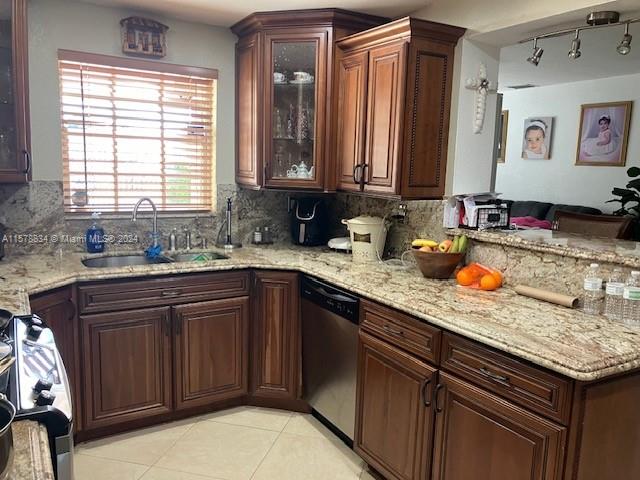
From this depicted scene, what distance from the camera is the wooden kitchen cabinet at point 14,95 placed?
2527mm

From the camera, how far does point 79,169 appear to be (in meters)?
3.16

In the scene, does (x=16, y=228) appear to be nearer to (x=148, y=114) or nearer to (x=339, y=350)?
(x=148, y=114)

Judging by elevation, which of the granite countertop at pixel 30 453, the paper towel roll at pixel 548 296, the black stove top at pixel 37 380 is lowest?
the granite countertop at pixel 30 453

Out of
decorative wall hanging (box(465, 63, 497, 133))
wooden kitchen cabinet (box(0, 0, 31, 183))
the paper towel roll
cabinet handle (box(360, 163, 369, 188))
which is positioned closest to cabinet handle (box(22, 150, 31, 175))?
wooden kitchen cabinet (box(0, 0, 31, 183))

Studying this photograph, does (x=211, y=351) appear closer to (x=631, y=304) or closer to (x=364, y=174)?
(x=364, y=174)

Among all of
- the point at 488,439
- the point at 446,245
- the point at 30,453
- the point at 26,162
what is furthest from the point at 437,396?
the point at 26,162

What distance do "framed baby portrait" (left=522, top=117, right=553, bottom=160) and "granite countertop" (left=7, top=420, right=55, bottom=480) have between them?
622 centimetres

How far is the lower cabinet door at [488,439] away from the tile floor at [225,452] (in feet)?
2.26

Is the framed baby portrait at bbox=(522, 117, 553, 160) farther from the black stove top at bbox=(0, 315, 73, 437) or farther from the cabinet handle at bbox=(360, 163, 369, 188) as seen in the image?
the black stove top at bbox=(0, 315, 73, 437)

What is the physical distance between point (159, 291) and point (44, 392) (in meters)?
1.56

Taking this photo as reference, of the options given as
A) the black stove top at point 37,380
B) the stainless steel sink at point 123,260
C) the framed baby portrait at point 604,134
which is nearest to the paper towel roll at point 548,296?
the black stove top at point 37,380

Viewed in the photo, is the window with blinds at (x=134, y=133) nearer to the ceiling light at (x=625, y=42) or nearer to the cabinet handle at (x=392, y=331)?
the cabinet handle at (x=392, y=331)

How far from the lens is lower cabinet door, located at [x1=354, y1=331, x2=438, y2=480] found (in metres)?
2.17

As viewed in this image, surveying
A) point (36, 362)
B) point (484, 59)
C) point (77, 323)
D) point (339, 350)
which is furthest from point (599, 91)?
point (36, 362)
